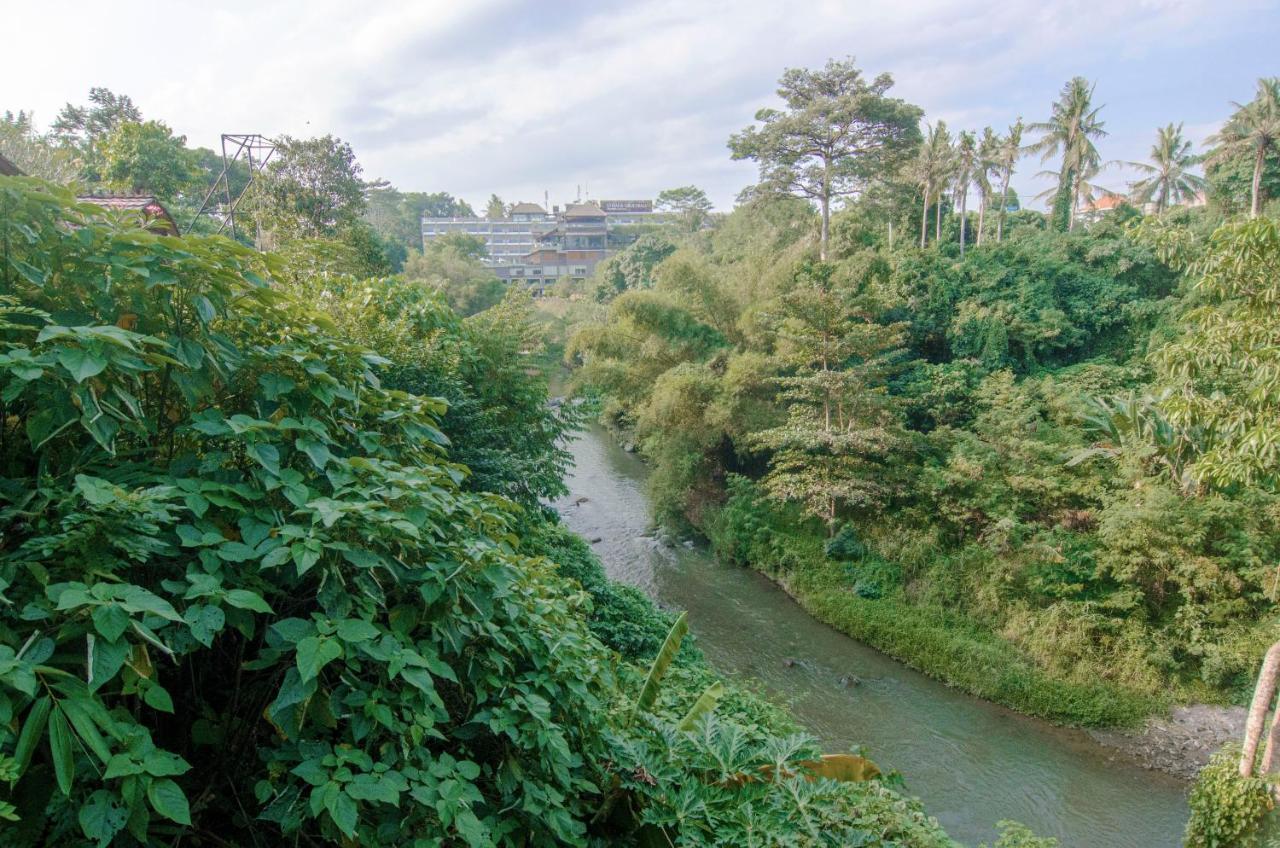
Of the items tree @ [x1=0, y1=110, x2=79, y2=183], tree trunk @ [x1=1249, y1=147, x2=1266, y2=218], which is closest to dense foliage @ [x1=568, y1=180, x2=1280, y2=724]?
tree trunk @ [x1=1249, y1=147, x2=1266, y2=218]

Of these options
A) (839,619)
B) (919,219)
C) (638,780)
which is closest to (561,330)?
(919,219)

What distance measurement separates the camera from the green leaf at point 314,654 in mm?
1839

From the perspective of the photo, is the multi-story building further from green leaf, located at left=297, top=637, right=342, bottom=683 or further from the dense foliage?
green leaf, located at left=297, top=637, right=342, bottom=683

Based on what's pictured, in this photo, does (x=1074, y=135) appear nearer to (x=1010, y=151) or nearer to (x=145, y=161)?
(x=1010, y=151)

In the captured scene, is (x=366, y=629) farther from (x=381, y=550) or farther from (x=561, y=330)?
(x=561, y=330)

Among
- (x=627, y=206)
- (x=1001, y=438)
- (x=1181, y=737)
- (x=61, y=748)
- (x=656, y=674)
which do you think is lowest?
(x=1181, y=737)

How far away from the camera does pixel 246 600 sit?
6.18 feet

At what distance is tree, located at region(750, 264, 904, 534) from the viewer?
13070 millimetres

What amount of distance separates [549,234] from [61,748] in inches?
2354

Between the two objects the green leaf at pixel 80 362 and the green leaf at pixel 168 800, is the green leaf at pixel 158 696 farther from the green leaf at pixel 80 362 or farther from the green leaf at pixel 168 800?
the green leaf at pixel 80 362

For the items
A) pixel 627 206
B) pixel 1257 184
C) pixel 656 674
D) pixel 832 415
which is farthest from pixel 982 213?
pixel 627 206

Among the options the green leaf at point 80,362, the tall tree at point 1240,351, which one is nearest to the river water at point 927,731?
the tall tree at point 1240,351

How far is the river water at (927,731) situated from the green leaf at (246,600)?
5.48m

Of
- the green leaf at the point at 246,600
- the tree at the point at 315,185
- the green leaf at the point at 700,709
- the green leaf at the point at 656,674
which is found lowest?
the green leaf at the point at 700,709
